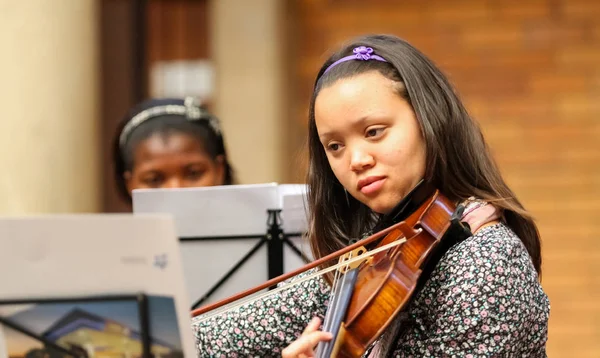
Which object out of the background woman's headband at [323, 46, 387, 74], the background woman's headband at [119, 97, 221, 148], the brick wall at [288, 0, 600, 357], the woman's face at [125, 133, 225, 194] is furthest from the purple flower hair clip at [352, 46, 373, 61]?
the brick wall at [288, 0, 600, 357]

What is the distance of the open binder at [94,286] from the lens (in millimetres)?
1108

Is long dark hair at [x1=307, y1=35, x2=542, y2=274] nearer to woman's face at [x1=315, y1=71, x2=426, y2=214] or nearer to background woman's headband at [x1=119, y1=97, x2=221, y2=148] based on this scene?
woman's face at [x1=315, y1=71, x2=426, y2=214]

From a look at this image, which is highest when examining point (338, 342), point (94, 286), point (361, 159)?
point (361, 159)

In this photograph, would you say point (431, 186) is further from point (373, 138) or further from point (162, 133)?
point (162, 133)

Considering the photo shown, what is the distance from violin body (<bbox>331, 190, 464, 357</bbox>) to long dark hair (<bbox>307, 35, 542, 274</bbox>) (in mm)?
66

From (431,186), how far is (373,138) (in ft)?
0.48

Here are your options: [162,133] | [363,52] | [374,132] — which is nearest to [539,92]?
[162,133]

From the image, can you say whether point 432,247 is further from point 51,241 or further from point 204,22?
point 204,22

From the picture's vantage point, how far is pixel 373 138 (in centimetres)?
144

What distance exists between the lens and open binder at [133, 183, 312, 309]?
6.20 feet

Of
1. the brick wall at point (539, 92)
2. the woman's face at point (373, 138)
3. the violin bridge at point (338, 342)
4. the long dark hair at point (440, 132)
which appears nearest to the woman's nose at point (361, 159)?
the woman's face at point (373, 138)

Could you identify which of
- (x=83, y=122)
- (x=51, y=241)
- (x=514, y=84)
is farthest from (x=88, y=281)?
(x=514, y=84)

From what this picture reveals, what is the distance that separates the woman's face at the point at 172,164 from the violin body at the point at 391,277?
120cm

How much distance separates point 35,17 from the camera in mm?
2602
